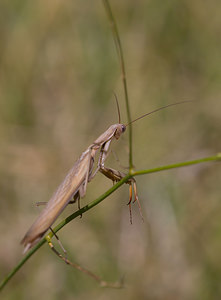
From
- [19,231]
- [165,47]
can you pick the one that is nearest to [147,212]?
[19,231]

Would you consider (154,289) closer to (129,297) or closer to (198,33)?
(129,297)

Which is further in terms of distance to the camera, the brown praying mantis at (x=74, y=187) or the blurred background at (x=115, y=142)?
the blurred background at (x=115, y=142)

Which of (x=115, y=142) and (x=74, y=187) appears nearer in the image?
(x=74, y=187)

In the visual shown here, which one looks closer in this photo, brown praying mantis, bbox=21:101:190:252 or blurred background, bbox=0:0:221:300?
brown praying mantis, bbox=21:101:190:252
